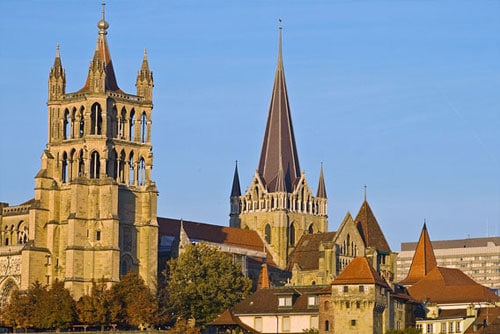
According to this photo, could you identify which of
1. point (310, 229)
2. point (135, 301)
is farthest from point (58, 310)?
point (310, 229)

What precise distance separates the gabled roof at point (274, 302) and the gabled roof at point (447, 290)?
14.1 metres

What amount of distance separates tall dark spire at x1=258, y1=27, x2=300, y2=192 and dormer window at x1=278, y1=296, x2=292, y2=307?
4955cm

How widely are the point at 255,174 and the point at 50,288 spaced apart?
159 ft

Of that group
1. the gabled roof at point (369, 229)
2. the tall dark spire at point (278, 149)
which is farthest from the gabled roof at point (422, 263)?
the tall dark spire at point (278, 149)

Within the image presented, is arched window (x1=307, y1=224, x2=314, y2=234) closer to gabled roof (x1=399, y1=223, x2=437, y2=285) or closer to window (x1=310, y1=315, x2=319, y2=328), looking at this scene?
gabled roof (x1=399, y1=223, x2=437, y2=285)

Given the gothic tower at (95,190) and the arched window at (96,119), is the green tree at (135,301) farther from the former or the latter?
the arched window at (96,119)

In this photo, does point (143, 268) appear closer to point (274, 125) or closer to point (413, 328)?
point (413, 328)

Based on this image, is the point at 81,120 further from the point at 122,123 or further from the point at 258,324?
the point at 258,324

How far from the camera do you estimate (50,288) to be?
422 feet

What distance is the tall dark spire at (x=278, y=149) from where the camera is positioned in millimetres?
171875

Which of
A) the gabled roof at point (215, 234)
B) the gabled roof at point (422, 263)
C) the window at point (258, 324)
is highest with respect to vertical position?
the gabled roof at point (215, 234)

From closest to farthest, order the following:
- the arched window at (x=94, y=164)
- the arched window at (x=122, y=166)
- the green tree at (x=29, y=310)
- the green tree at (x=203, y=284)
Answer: the green tree at (x=29, y=310), the green tree at (x=203, y=284), the arched window at (x=94, y=164), the arched window at (x=122, y=166)

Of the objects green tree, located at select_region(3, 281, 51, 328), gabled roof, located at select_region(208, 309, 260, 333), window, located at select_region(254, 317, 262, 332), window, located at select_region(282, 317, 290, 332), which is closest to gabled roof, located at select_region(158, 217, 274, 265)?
green tree, located at select_region(3, 281, 51, 328)

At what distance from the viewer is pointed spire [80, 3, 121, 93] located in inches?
5369
